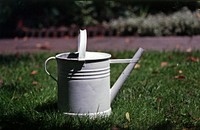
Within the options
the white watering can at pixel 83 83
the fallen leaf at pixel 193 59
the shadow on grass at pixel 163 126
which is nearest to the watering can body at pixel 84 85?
the white watering can at pixel 83 83

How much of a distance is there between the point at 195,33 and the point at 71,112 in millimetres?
4584

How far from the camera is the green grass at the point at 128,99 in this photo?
2.84 meters

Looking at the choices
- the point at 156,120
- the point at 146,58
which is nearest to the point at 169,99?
the point at 156,120

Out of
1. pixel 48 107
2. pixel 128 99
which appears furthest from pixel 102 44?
pixel 48 107

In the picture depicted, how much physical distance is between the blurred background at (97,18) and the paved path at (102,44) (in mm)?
261

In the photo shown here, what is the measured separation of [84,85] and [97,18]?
518 cm

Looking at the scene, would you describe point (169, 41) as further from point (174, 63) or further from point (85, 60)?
point (85, 60)

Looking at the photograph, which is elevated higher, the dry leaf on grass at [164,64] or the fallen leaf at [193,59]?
the fallen leaf at [193,59]

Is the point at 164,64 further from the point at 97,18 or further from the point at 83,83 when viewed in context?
the point at 97,18

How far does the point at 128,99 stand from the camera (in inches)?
132

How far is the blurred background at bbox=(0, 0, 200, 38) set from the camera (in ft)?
23.6

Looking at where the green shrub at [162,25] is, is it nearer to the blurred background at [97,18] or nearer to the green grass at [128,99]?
the blurred background at [97,18]

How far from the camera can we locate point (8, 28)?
7.85 metres

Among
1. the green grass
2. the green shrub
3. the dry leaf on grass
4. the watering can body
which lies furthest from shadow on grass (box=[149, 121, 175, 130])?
the green shrub
